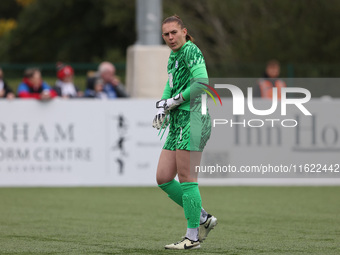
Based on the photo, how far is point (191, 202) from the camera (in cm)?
711

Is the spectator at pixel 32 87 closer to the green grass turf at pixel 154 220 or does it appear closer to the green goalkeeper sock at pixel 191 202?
the green grass turf at pixel 154 220

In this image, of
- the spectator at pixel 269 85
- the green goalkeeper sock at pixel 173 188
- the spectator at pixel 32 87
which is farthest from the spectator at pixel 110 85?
the green goalkeeper sock at pixel 173 188

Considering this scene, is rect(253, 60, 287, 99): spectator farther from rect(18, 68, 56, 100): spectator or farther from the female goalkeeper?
the female goalkeeper

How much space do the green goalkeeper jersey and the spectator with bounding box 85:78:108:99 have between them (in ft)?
25.2

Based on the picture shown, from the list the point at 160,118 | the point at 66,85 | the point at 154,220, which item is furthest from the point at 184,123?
the point at 66,85

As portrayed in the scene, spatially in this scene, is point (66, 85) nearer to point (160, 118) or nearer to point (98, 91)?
point (98, 91)

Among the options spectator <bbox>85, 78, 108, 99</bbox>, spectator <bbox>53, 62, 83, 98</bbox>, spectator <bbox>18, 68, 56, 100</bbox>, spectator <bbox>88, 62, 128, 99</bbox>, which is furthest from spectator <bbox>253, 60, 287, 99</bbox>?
spectator <bbox>18, 68, 56, 100</bbox>

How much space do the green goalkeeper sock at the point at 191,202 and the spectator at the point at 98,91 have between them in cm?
791

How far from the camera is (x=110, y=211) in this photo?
419 inches

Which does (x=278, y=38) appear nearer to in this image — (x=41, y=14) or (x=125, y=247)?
(x=41, y=14)

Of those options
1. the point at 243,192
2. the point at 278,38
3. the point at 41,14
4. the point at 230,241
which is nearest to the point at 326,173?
the point at 243,192

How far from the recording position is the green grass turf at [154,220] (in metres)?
7.39

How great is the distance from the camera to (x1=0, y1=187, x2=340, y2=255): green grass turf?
739 centimetres

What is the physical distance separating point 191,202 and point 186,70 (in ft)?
3.70
